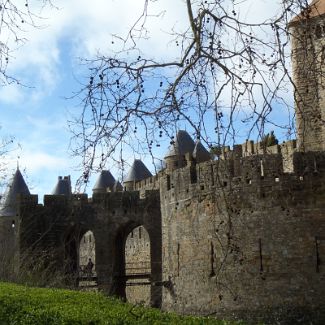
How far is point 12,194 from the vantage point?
138ft

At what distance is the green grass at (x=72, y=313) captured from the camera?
9961 mm

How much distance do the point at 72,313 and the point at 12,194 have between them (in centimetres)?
3224

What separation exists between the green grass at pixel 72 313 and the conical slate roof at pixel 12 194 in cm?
2555

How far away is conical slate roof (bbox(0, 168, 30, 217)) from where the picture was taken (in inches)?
1550

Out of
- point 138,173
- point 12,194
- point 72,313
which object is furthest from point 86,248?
point 72,313

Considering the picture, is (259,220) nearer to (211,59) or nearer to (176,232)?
(176,232)

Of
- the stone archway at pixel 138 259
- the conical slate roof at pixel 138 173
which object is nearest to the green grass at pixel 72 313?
the stone archway at pixel 138 259

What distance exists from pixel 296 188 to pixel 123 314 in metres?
9.40

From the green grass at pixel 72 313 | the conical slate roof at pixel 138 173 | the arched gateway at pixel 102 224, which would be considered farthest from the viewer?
the conical slate roof at pixel 138 173

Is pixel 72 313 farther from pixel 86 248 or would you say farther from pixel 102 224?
pixel 86 248

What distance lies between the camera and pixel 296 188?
18766 mm

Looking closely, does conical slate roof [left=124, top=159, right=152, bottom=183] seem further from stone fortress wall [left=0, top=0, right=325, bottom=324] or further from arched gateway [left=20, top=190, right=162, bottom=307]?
stone fortress wall [left=0, top=0, right=325, bottom=324]

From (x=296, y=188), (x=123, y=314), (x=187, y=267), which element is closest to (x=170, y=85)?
(x=123, y=314)

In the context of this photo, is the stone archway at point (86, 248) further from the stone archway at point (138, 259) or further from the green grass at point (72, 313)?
the green grass at point (72, 313)
